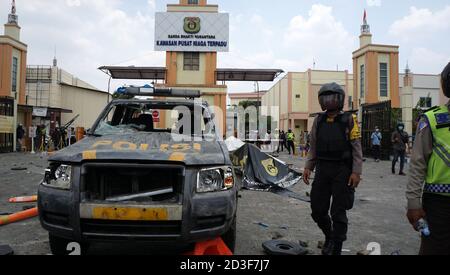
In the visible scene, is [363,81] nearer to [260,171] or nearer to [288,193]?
[260,171]

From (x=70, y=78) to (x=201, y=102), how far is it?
37.2 metres

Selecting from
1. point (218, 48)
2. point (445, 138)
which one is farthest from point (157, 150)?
point (218, 48)

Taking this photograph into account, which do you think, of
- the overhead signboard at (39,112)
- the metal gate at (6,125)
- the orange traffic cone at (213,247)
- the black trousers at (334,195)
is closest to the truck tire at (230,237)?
the orange traffic cone at (213,247)

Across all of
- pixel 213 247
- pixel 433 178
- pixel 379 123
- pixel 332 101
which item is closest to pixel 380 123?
pixel 379 123

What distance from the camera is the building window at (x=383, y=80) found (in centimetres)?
2105

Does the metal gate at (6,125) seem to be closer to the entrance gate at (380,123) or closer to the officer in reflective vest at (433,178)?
the entrance gate at (380,123)

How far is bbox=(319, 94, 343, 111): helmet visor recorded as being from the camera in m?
3.38

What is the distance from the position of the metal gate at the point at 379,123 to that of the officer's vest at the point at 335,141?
15.8m

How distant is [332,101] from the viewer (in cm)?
338

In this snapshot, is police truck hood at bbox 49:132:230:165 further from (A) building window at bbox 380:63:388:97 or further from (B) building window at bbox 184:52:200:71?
(A) building window at bbox 380:63:388:97

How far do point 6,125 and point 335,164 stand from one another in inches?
804

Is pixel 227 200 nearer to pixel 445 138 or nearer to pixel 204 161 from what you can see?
pixel 204 161

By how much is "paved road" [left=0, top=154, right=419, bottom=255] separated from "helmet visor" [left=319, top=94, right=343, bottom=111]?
1624 millimetres
